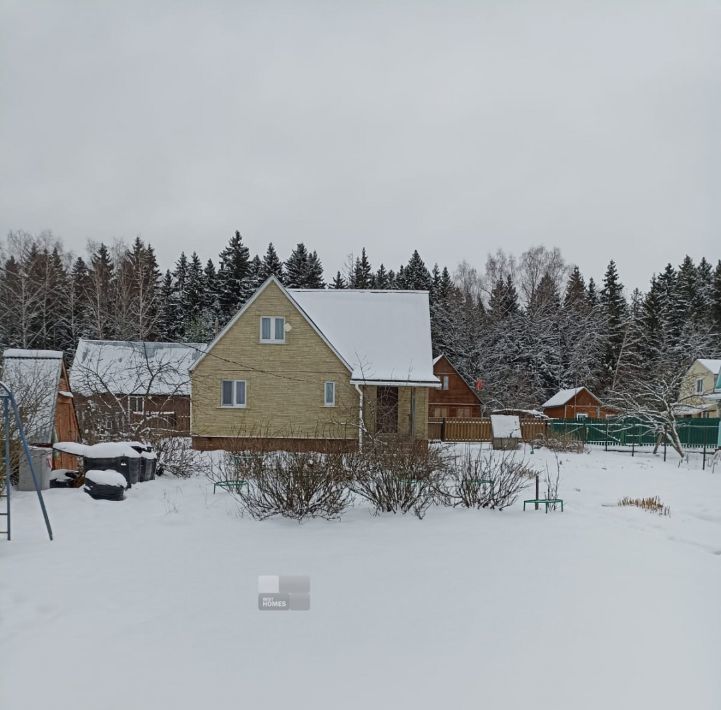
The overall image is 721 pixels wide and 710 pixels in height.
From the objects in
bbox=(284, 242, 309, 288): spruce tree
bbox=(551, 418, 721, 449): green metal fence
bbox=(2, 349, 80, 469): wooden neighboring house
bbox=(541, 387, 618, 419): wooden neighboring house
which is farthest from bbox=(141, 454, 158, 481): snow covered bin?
bbox=(541, 387, 618, 419): wooden neighboring house

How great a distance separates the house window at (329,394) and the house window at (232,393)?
2605mm

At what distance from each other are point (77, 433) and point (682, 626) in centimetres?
1112

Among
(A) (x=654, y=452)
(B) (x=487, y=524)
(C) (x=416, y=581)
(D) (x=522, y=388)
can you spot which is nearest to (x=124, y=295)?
(B) (x=487, y=524)

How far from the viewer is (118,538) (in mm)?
5301

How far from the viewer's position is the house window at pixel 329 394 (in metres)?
16.7

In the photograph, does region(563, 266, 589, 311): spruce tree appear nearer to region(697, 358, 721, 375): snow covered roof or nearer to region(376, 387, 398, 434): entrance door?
region(697, 358, 721, 375): snow covered roof

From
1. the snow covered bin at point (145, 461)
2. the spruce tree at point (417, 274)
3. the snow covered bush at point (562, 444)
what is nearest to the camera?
the snow covered bin at point (145, 461)

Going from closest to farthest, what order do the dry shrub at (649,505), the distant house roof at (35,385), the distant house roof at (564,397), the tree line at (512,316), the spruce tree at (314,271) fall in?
1. the dry shrub at (649,505)
2. the distant house roof at (35,385)
3. the tree line at (512,316)
4. the spruce tree at (314,271)
5. the distant house roof at (564,397)

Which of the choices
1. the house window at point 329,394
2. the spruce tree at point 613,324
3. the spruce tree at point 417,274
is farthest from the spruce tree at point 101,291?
the spruce tree at point 613,324

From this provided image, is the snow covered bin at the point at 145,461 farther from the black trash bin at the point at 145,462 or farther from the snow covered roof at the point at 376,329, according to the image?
the snow covered roof at the point at 376,329

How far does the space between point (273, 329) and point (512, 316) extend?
856 inches

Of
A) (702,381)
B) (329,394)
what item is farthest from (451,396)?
(329,394)

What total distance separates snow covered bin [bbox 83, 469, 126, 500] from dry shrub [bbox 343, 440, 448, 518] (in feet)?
11.2

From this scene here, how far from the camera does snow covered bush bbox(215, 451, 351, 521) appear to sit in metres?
6.27
